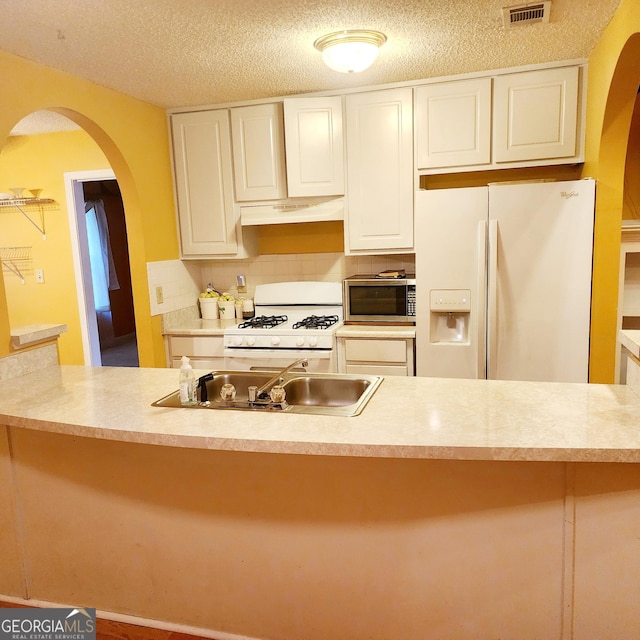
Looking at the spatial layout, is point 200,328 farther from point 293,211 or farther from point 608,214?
point 608,214

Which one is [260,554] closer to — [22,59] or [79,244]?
[22,59]

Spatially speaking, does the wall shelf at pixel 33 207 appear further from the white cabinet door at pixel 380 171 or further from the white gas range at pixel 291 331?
the white cabinet door at pixel 380 171

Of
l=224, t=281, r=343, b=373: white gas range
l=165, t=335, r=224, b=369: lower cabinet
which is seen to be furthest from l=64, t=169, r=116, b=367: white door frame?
l=224, t=281, r=343, b=373: white gas range

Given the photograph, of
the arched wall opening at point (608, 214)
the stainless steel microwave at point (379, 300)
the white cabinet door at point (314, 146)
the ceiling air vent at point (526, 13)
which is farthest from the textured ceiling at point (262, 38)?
the stainless steel microwave at point (379, 300)

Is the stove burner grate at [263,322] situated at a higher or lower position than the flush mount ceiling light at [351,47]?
lower

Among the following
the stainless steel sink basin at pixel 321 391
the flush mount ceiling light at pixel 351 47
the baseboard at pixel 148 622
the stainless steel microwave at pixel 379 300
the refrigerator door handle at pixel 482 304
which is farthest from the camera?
the stainless steel microwave at pixel 379 300

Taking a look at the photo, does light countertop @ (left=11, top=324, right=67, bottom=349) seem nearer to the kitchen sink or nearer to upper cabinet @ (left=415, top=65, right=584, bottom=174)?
the kitchen sink

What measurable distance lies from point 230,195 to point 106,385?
6.38 ft

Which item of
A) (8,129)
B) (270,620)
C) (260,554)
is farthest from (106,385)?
(8,129)

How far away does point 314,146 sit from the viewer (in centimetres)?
342

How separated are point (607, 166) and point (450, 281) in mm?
1015

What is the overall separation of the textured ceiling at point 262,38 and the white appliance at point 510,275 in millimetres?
735

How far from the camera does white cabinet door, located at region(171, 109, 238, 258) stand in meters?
3.62

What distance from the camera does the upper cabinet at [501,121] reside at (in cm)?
299
